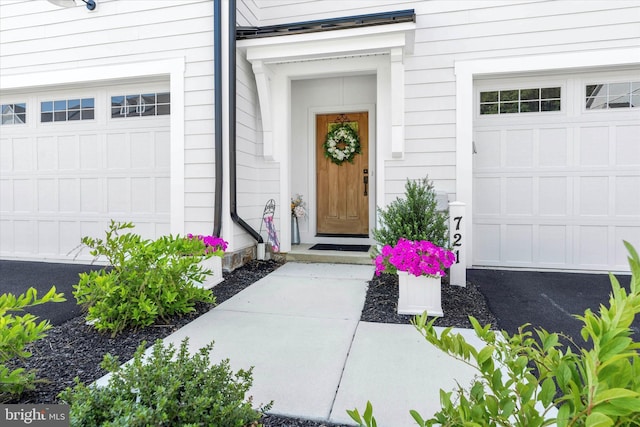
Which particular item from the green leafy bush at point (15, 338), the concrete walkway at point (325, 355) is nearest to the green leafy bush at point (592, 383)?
the concrete walkway at point (325, 355)

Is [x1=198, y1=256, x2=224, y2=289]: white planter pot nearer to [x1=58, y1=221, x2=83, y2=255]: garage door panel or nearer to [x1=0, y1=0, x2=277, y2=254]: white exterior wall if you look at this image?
[x1=0, y1=0, x2=277, y2=254]: white exterior wall

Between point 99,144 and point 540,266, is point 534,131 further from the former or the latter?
point 99,144

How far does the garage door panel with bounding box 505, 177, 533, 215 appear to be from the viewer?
4.20 m

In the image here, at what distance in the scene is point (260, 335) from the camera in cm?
236

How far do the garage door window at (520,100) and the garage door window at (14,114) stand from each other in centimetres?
585

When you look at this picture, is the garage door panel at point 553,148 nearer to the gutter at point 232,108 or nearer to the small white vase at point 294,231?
the small white vase at point 294,231

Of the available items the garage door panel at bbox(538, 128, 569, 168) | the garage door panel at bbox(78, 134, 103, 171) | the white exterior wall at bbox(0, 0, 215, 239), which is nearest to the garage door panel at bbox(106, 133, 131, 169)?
the garage door panel at bbox(78, 134, 103, 171)

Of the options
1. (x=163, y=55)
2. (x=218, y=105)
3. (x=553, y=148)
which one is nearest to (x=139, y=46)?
(x=163, y=55)

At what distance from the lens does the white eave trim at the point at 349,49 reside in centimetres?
383

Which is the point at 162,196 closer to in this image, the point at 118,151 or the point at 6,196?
the point at 118,151

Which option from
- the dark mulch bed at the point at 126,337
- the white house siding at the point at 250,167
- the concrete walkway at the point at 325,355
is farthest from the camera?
the white house siding at the point at 250,167

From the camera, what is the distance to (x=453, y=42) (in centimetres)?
415

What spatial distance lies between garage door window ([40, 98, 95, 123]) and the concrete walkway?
3337mm

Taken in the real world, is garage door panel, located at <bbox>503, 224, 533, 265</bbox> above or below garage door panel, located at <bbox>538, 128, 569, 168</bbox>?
below
